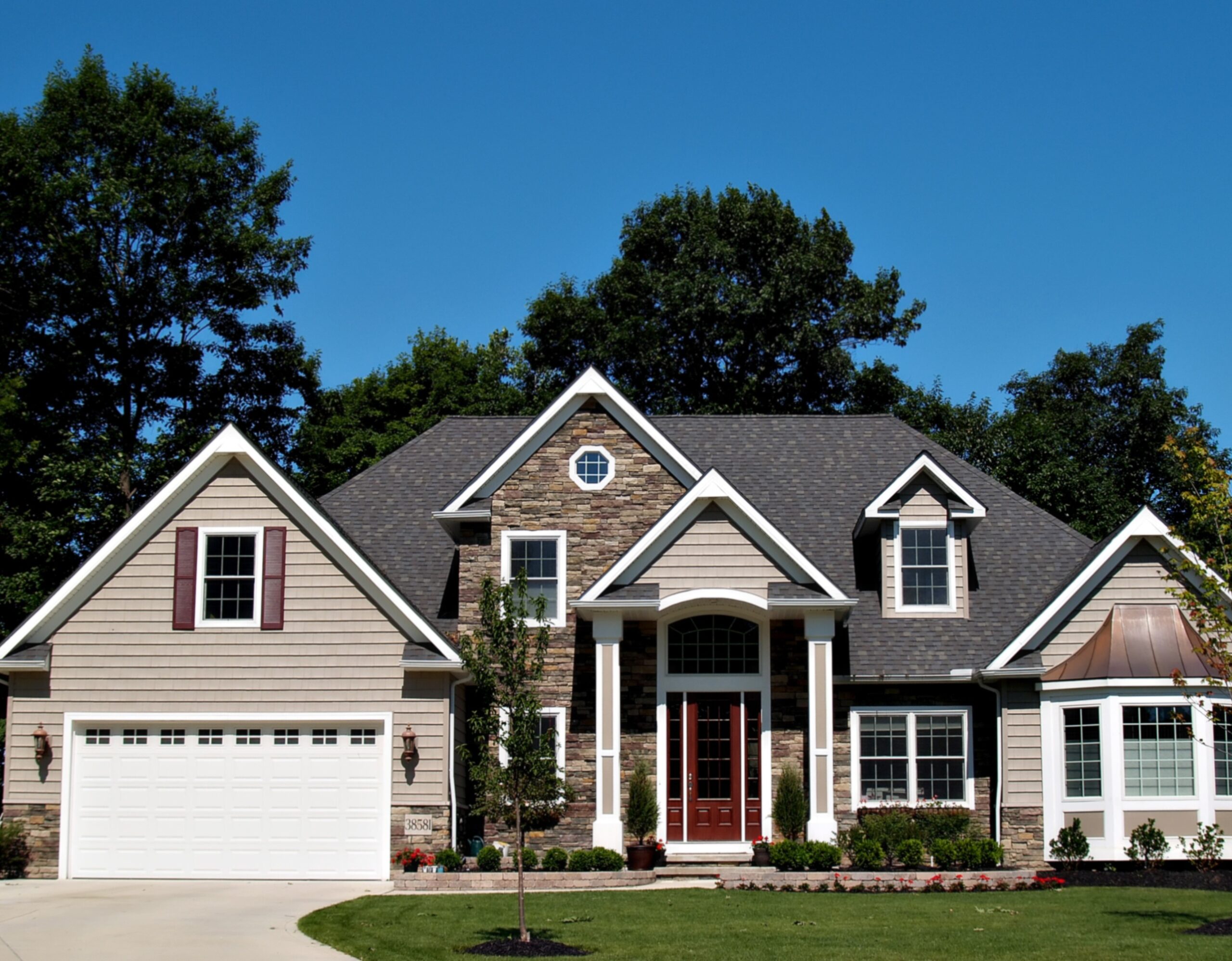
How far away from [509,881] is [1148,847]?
9574 mm

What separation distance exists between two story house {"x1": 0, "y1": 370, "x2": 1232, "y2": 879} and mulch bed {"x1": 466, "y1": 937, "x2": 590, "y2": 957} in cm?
769

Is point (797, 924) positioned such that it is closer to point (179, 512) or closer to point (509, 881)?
point (509, 881)

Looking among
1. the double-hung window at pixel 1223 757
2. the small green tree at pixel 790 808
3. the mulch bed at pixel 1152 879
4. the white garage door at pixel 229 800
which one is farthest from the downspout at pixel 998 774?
the white garage door at pixel 229 800

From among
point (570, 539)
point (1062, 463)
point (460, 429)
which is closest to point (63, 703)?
point (570, 539)

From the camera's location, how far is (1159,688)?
881 inches

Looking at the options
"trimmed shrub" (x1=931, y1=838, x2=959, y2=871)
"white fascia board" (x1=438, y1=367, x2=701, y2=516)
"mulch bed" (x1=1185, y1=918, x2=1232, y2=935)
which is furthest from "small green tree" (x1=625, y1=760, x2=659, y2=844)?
"mulch bed" (x1=1185, y1=918, x2=1232, y2=935)

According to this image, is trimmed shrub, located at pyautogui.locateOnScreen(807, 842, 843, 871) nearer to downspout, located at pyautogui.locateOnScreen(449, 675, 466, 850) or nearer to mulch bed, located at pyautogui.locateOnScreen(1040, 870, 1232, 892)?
mulch bed, located at pyautogui.locateOnScreen(1040, 870, 1232, 892)

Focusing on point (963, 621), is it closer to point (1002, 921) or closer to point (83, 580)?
point (1002, 921)

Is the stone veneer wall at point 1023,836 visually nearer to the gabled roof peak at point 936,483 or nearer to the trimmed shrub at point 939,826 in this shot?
the trimmed shrub at point 939,826

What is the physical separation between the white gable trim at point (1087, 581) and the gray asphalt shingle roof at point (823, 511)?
0.86 metres

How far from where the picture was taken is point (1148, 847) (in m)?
22.1

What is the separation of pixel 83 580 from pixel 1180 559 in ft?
52.5

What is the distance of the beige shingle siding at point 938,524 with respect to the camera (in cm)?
2491

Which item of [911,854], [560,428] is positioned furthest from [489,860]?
[560,428]
